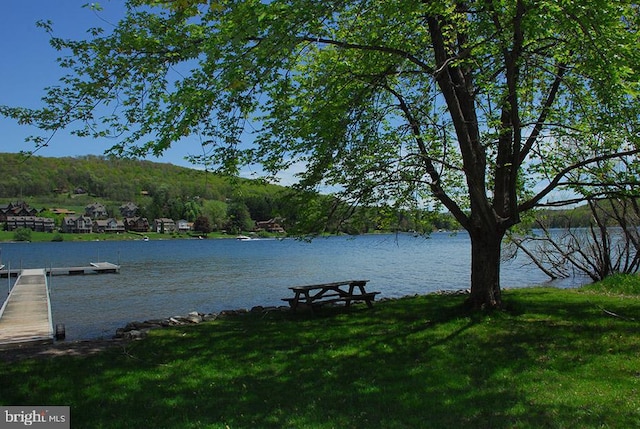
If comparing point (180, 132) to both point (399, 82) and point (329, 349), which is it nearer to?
point (329, 349)

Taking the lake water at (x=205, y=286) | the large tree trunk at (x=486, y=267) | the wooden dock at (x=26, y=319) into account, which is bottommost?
the lake water at (x=205, y=286)

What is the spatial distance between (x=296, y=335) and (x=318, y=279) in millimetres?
22457

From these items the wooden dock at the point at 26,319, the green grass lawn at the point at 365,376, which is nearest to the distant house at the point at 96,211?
the wooden dock at the point at 26,319

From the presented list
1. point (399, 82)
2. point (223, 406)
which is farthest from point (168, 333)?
point (399, 82)

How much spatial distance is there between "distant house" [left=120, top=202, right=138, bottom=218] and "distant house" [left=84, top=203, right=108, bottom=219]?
4205 mm

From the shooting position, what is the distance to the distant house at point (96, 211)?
5017 inches

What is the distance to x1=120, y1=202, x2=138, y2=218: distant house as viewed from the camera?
5187 inches

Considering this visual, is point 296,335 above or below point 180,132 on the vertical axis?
below

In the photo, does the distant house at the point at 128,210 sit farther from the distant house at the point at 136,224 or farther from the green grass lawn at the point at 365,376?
the green grass lawn at the point at 365,376

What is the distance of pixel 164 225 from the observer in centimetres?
13000

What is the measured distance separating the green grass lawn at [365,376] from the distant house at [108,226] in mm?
125232

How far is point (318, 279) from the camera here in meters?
32.5

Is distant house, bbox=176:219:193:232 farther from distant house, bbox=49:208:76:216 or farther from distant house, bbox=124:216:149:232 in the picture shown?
distant house, bbox=49:208:76:216

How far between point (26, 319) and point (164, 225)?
119 m
